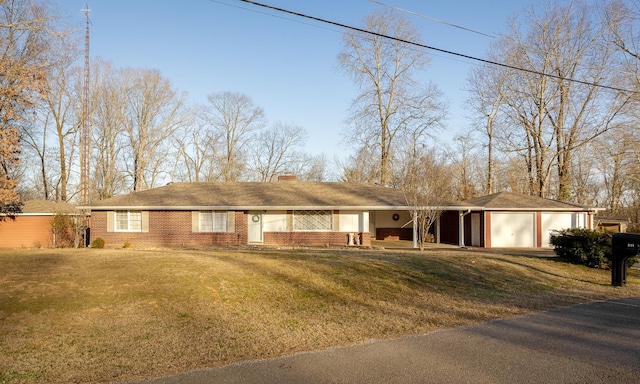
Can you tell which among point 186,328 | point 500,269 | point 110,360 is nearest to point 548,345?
point 186,328

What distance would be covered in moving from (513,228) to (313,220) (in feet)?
35.3

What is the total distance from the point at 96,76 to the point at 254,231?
2554 cm

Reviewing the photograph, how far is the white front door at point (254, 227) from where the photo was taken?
24.2m

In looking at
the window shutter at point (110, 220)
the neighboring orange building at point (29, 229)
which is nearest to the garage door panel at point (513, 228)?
the window shutter at point (110, 220)

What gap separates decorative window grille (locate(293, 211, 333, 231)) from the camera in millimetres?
24156

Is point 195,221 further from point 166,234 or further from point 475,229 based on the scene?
point 475,229

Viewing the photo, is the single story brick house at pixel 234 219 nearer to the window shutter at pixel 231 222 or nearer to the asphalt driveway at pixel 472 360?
the window shutter at pixel 231 222

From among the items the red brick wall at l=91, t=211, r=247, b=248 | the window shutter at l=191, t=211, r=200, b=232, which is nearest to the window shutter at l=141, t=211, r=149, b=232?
the red brick wall at l=91, t=211, r=247, b=248

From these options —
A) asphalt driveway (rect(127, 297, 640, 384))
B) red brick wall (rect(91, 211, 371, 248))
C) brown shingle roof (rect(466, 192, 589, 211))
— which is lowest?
asphalt driveway (rect(127, 297, 640, 384))

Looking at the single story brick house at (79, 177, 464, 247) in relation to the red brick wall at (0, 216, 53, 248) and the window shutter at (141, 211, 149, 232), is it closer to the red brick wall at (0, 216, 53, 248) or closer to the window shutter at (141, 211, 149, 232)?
the window shutter at (141, 211, 149, 232)

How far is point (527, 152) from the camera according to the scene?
37.1m

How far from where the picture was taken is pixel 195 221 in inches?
933

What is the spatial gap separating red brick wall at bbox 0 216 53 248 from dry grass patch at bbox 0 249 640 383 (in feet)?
51.6

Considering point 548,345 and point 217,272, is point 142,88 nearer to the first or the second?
point 217,272
